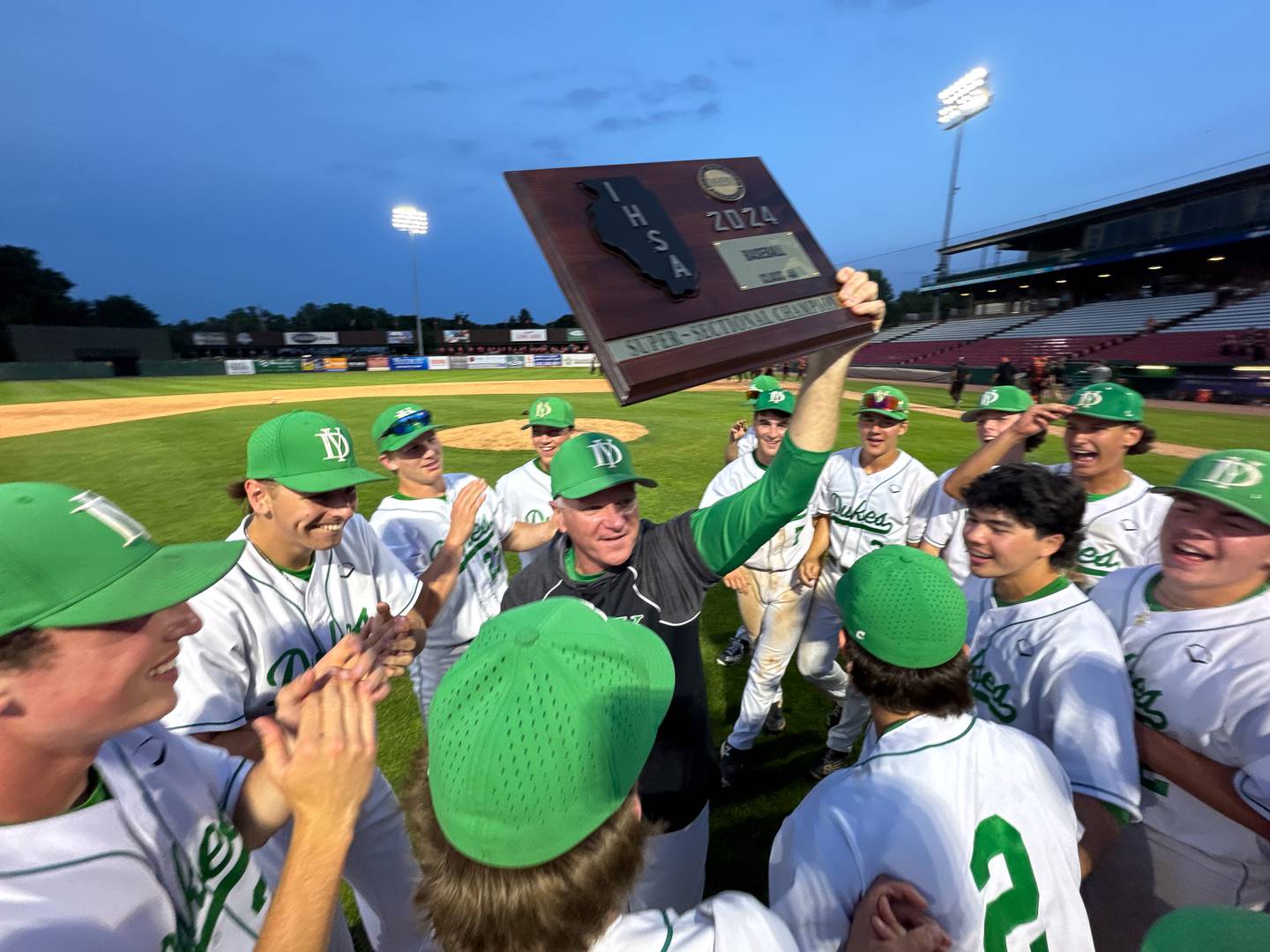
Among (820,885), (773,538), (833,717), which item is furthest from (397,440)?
(833,717)

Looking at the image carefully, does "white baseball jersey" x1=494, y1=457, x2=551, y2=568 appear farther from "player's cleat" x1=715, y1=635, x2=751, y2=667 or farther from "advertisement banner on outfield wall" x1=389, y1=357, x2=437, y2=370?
"advertisement banner on outfield wall" x1=389, y1=357, x2=437, y2=370

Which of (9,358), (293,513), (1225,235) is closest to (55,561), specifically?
(293,513)

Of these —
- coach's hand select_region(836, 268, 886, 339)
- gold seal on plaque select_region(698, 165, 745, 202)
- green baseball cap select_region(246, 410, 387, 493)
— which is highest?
gold seal on plaque select_region(698, 165, 745, 202)

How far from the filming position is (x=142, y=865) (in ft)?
4.09

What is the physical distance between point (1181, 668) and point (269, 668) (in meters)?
3.38

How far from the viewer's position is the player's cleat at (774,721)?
426cm

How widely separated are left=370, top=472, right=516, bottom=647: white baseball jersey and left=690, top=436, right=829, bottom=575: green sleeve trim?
1.91m

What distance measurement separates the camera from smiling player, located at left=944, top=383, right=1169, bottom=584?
10.7ft

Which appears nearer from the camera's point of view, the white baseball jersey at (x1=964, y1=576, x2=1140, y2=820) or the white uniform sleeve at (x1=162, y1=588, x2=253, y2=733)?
the white baseball jersey at (x1=964, y1=576, x2=1140, y2=820)

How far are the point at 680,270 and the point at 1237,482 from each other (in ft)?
6.62

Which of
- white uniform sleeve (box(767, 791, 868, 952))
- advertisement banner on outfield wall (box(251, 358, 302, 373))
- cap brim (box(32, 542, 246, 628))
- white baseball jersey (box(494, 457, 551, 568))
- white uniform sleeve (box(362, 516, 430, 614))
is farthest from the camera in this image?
advertisement banner on outfield wall (box(251, 358, 302, 373))

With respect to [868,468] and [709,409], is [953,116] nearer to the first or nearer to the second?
[709,409]

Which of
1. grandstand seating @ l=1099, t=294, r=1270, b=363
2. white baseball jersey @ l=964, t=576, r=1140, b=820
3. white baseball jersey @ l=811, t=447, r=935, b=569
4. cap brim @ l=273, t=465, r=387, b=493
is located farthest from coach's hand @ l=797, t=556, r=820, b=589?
grandstand seating @ l=1099, t=294, r=1270, b=363

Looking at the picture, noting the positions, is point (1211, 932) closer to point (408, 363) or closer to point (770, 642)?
point (770, 642)
